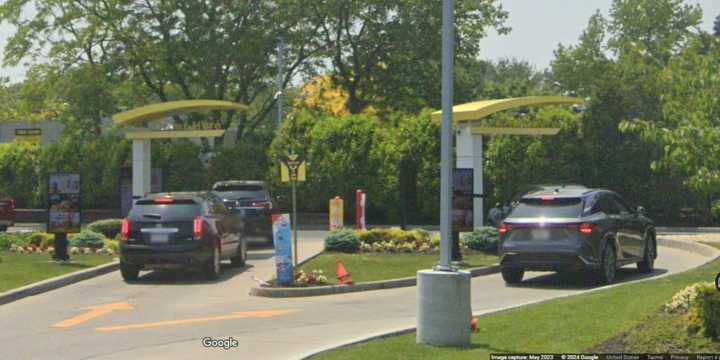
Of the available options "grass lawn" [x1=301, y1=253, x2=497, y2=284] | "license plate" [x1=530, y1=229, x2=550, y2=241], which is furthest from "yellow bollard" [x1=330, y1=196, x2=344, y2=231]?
"license plate" [x1=530, y1=229, x2=550, y2=241]

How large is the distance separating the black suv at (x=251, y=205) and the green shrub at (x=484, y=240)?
19.2 feet

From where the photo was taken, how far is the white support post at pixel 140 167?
32.7m

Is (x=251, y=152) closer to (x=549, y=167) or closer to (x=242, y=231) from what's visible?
(x=549, y=167)

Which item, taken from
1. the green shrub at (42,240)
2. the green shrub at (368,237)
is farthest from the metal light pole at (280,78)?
the green shrub at (368,237)

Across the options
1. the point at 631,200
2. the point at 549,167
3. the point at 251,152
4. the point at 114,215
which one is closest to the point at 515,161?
the point at 549,167

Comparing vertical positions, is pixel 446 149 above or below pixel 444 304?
above

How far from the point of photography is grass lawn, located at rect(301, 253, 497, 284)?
19938 millimetres

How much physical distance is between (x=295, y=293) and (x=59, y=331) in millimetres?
4735

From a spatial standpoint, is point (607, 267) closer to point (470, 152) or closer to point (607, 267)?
point (607, 267)

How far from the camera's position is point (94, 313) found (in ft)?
51.6

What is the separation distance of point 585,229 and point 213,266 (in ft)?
22.1

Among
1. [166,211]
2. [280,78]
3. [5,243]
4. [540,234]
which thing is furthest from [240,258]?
[280,78]

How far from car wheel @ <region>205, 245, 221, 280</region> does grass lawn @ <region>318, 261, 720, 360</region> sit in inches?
298

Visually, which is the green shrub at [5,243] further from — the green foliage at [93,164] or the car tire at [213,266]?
the green foliage at [93,164]
